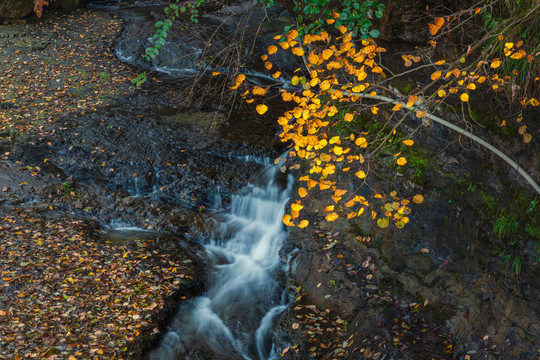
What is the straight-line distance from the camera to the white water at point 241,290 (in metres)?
5.32

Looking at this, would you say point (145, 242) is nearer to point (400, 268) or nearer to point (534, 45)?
point (400, 268)

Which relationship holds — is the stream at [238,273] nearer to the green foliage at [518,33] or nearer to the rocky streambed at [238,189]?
the rocky streambed at [238,189]

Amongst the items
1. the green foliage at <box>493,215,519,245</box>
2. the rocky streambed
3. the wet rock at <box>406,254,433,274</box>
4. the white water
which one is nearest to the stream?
the white water

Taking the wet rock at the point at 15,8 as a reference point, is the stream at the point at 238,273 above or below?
below

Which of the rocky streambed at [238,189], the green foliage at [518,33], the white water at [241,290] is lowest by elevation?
the white water at [241,290]

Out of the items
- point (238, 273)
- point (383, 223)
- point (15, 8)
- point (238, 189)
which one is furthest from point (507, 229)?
point (15, 8)

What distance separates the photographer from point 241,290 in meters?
6.26

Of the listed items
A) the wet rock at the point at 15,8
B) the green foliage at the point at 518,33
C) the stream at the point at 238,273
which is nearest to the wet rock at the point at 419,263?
the stream at the point at 238,273

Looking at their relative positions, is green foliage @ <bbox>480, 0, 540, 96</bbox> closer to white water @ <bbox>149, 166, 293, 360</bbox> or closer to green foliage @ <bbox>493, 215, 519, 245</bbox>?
green foliage @ <bbox>493, 215, 519, 245</bbox>

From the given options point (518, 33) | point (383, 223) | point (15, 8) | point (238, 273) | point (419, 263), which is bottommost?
point (238, 273)

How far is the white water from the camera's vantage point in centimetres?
532

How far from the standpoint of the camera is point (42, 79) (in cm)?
1024

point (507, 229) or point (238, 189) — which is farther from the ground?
point (507, 229)

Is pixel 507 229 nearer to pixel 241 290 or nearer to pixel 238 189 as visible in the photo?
pixel 241 290
